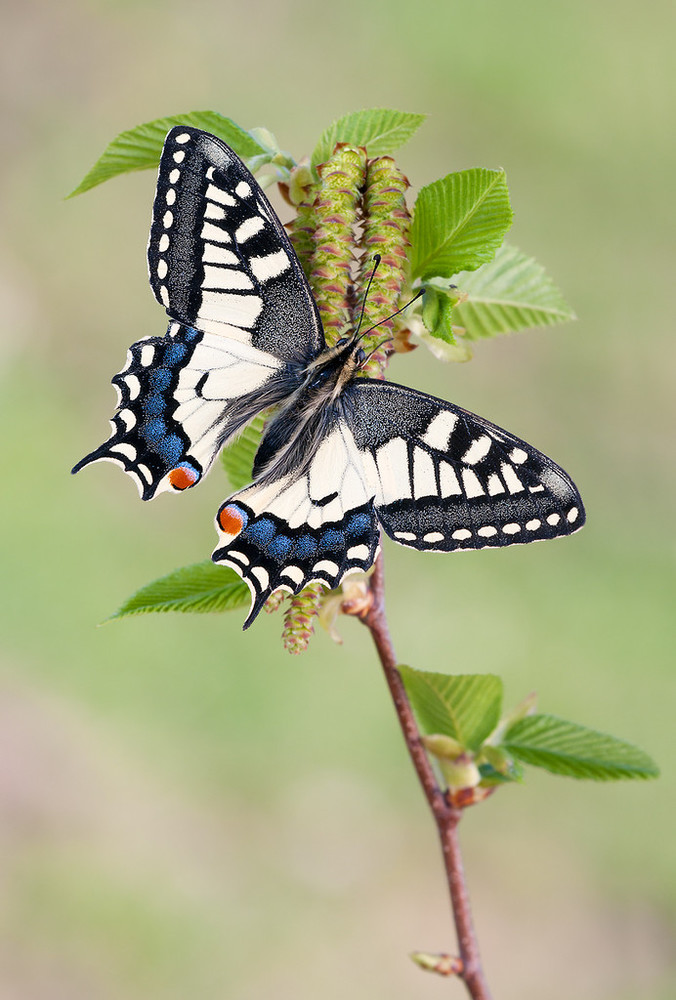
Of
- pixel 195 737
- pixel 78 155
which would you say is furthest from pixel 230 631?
pixel 78 155

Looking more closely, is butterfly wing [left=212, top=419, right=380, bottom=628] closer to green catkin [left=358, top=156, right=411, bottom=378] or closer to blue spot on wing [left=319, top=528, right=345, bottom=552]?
blue spot on wing [left=319, top=528, right=345, bottom=552]

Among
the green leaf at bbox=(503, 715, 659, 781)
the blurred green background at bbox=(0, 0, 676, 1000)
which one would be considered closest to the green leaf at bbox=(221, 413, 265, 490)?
the green leaf at bbox=(503, 715, 659, 781)

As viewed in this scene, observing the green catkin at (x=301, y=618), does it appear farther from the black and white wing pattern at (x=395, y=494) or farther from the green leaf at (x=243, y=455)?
the green leaf at (x=243, y=455)

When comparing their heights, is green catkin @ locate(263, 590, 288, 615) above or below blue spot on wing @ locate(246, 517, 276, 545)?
below

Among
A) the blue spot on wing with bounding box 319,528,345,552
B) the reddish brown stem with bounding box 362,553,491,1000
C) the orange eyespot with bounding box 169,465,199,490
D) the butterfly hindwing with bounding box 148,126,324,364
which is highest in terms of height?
the butterfly hindwing with bounding box 148,126,324,364

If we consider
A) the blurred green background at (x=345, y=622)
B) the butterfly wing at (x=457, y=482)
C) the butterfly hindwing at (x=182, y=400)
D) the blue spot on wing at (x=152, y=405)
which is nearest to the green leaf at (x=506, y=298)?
the butterfly wing at (x=457, y=482)

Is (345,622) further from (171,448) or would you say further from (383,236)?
(383,236)
